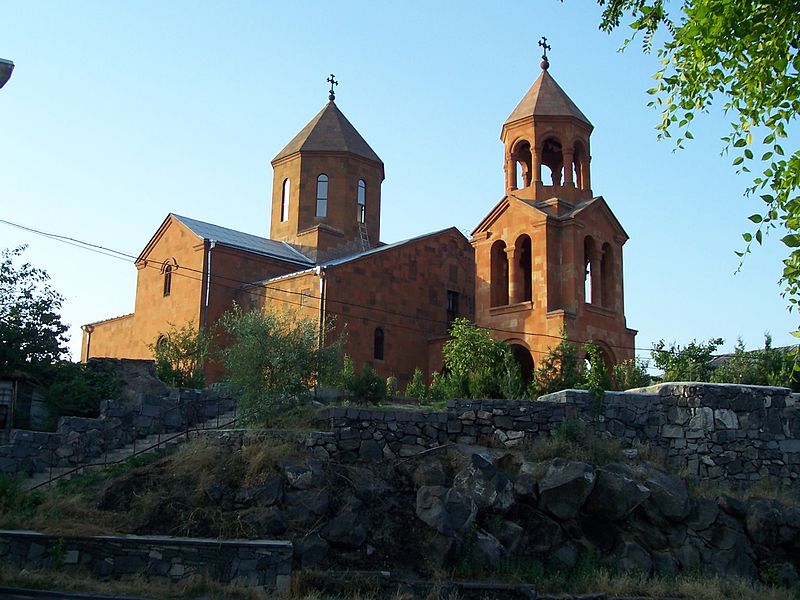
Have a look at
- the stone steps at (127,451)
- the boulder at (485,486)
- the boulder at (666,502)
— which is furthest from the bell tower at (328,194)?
the boulder at (666,502)

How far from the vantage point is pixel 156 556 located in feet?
37.7

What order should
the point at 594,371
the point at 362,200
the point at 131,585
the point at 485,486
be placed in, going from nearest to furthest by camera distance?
the point at 131,585 → the point at 485,486 → the point at 594,371 → the point at 362,200

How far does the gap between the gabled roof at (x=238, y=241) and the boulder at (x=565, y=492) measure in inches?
577

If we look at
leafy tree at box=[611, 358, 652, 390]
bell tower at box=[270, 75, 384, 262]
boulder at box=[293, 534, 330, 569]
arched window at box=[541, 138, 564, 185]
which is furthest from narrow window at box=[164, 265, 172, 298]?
boulder at box=[293, 534, 330, 569]

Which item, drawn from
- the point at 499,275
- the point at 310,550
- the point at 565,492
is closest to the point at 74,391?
the point at 310,550

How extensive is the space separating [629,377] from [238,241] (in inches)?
487

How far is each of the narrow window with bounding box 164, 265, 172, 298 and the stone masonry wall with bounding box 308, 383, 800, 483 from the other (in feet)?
45.3

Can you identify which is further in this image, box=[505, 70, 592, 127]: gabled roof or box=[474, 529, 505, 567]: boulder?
box=[505, 70, 592, 127]: gabled roof

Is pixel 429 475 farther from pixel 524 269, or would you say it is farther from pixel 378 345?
pixel 524 269

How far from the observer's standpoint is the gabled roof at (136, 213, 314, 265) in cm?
2611

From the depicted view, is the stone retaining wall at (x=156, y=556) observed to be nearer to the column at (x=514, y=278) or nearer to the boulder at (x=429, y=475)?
the boulder at (x=429, y=475)

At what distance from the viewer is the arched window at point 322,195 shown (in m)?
28.8

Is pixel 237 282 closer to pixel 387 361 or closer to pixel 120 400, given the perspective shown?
pixel 387 361

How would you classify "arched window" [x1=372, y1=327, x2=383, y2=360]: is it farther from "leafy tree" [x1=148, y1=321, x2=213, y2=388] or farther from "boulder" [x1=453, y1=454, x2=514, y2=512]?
"boulder" [x1=453, y1=454, x2=514, y2=512]
